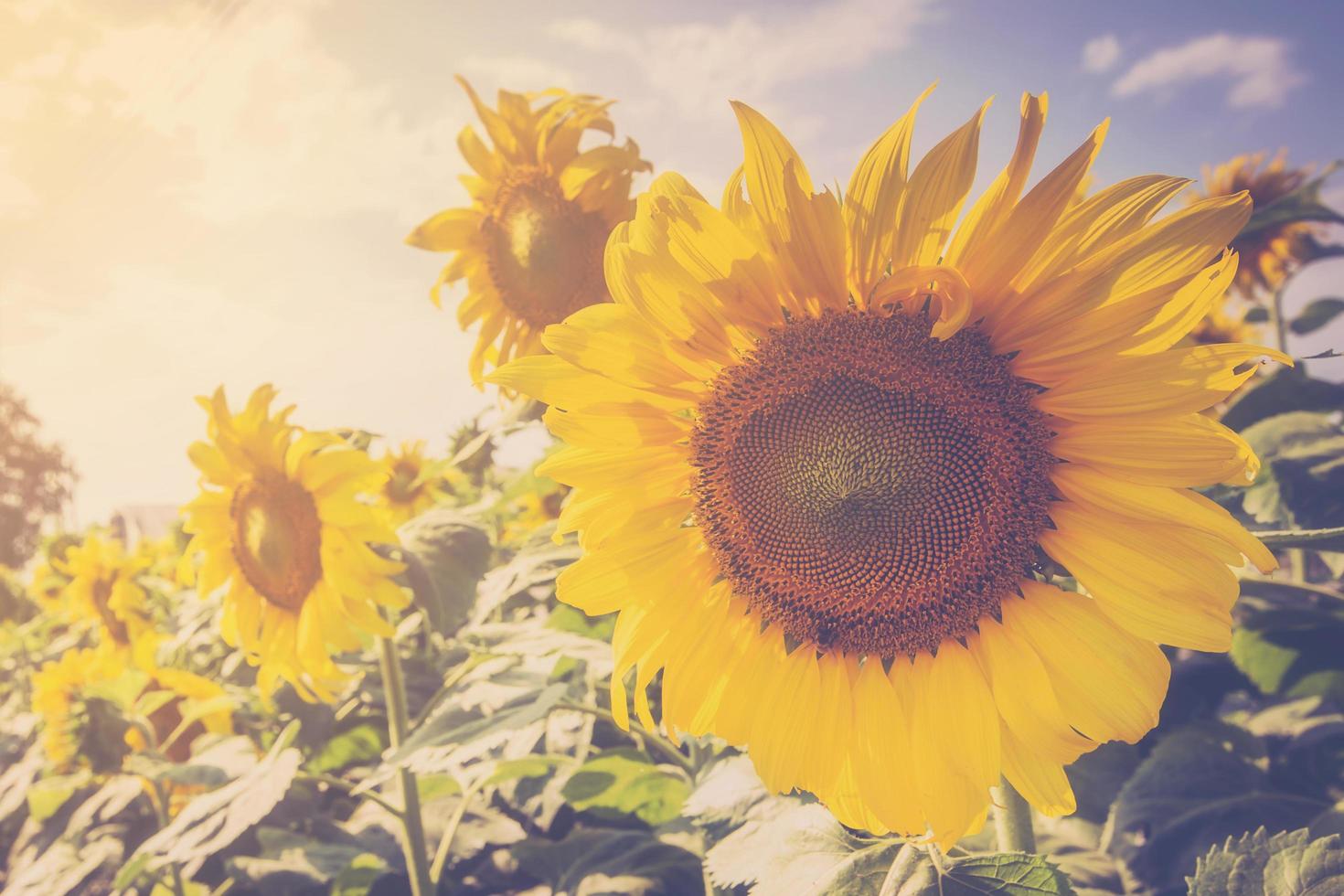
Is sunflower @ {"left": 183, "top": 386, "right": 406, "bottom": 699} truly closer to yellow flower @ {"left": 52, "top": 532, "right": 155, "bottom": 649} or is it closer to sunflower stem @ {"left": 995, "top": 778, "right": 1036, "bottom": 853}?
sunflower stem @ {"left": 995, "top": 778, "right": 1036, "bottom": 853}

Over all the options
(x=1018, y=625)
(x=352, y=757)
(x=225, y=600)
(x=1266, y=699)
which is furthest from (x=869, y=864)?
(x=352, y=757)

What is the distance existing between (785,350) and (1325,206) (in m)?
1.43

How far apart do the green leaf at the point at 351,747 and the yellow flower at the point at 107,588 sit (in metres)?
2.89

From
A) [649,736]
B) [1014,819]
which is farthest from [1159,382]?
[649,736]

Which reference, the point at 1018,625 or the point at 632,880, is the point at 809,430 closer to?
the point at 1018,625

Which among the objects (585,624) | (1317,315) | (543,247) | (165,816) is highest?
(543,247)

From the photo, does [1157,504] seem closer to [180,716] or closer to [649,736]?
[649,736]

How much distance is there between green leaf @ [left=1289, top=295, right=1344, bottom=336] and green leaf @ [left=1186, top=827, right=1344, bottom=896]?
2.71 m

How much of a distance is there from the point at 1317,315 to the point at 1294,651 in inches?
69.3

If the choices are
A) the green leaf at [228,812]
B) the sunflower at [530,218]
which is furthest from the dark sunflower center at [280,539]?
the sunflower at [530,218]

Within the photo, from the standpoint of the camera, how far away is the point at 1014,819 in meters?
1.26

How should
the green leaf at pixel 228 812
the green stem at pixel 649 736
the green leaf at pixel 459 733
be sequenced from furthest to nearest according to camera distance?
1. the green leaf at pixel 228 812
2. the green stem at pixel 649 736
3. the green leaf at pixel 459 733

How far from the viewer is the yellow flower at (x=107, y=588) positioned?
17.9 feet

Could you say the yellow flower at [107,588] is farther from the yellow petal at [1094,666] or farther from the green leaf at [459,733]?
the yellow petal at [1094,666]
